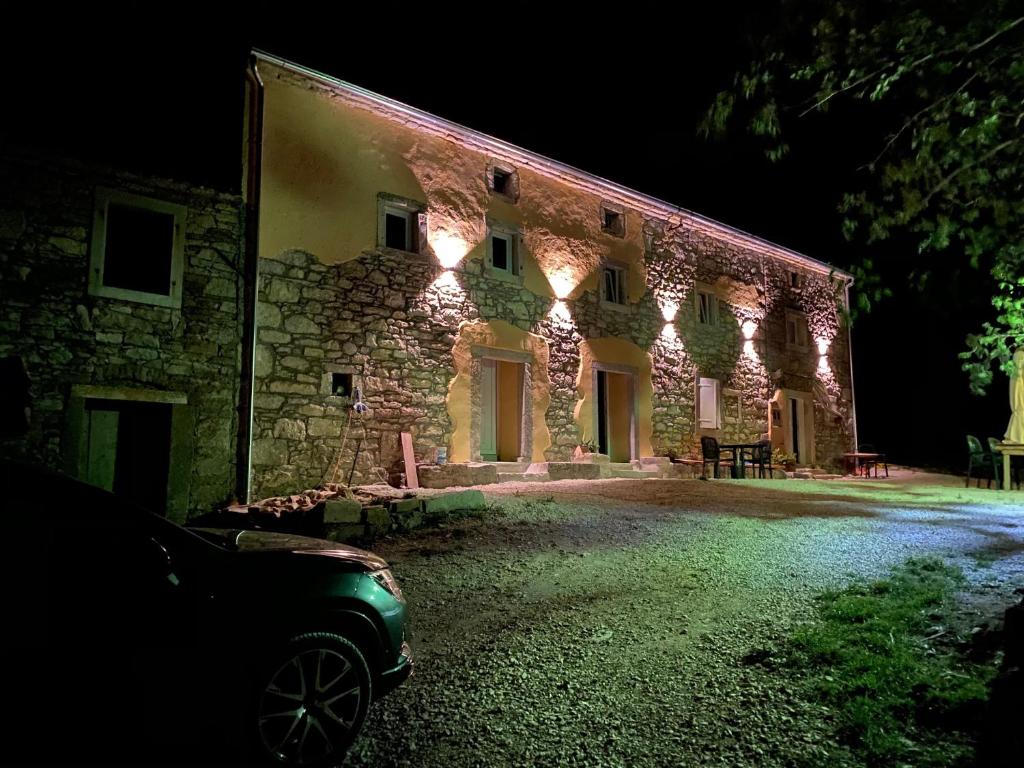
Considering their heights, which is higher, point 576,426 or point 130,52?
point 130,52

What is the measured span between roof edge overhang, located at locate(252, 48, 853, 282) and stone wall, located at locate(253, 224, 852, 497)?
51 centimetres

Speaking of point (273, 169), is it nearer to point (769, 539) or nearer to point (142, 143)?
point (142, 143)

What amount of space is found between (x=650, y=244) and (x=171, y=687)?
13.9 m

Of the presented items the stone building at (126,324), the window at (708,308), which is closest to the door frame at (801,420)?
the window at (708,308)

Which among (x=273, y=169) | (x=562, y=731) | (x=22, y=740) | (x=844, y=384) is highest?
(x=273, y=169)

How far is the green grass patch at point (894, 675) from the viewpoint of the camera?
272 cm

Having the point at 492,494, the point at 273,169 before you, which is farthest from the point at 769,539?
the point at 273,169

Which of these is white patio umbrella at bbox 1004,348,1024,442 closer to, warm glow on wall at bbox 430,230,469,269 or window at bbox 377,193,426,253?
warm glow on wall at bbox 430,230,469,269

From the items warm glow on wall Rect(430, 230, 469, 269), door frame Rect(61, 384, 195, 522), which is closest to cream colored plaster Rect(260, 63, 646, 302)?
warm glow on wall Rect(430, 230, 469, 269)

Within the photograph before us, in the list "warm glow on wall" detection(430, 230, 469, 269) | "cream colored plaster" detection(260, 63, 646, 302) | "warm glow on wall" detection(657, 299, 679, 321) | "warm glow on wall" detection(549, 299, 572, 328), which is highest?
"cream colored plaster" detection(260, 63, 646, 302)

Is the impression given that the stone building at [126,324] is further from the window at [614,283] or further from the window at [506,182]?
the window at [614,283]

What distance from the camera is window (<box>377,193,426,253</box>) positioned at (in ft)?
36.0

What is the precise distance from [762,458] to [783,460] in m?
2.30

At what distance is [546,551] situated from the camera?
6.31 metres
